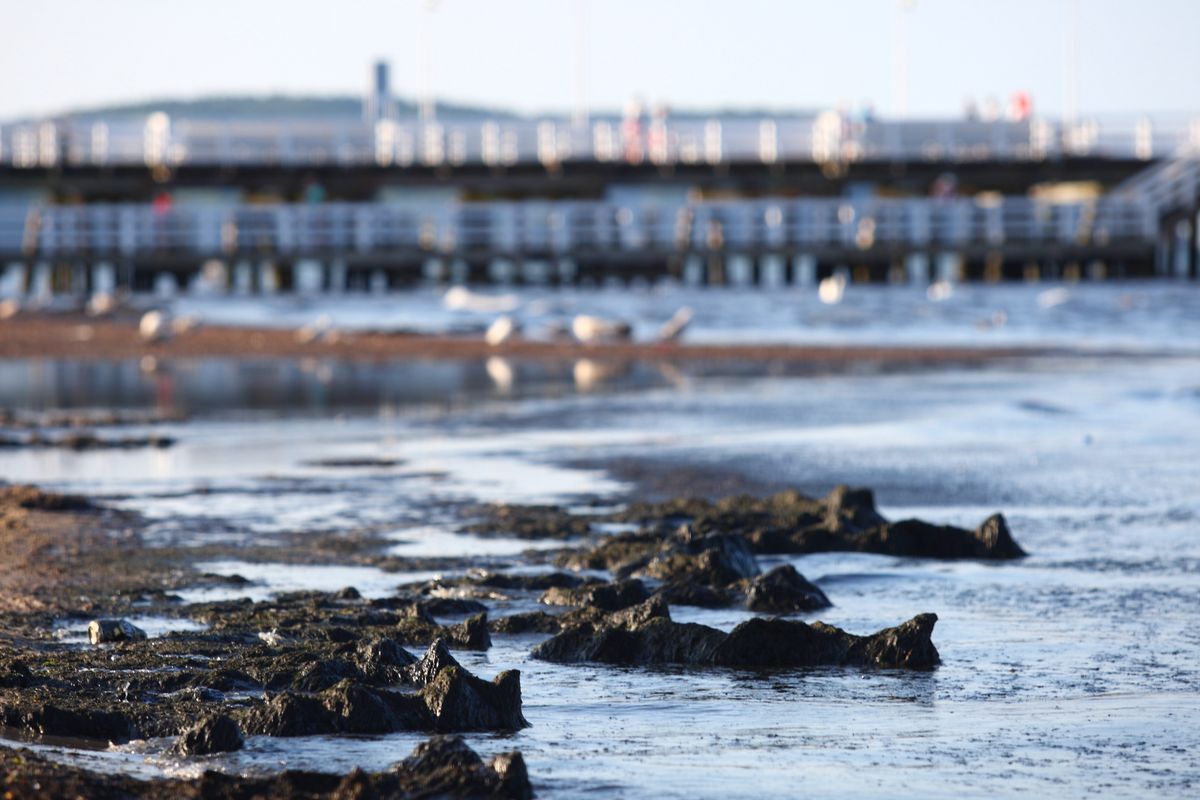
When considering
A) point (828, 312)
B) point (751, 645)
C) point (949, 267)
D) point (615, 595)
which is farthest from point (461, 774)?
point (949, 267)

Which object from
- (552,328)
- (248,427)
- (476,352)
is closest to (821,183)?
(552,328)

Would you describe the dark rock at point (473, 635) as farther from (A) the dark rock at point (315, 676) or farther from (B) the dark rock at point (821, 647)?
(B) the dark rock at point (821, 647)

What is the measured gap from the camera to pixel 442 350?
82.3 feet

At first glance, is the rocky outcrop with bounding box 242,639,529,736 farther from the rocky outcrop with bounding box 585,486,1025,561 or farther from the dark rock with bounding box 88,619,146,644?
the rocky outcrop with bounding box 585,486,1025,561

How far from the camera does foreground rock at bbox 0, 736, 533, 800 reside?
15.5 feet

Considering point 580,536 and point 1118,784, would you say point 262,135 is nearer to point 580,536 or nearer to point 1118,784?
point 580,536

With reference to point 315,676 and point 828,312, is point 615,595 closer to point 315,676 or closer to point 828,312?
point 315,676

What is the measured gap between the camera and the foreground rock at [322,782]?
185 inches

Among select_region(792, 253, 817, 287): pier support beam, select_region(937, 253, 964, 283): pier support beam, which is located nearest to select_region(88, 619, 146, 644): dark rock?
select_region(792, 253, 817, 287): pier support beam

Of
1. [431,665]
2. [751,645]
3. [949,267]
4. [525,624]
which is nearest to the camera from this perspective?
[431,665]

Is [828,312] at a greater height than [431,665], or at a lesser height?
lesser

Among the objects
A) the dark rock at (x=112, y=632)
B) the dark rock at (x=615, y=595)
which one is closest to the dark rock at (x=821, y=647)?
the dark rock at (x=615, y=595)

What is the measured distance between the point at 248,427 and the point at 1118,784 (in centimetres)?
1080

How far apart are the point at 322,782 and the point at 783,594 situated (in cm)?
302
